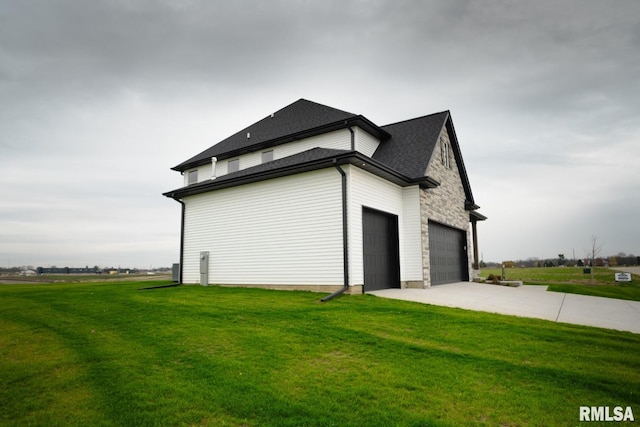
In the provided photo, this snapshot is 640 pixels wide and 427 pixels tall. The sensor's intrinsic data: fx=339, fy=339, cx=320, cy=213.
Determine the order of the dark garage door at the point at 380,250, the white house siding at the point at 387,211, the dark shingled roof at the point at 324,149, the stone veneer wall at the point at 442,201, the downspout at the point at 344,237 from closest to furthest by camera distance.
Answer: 1. the downspout at the point at 344,237
2. the white house siding at the point at 387,211
3. the dark garage door at the point at 380,250
4. the dark shingled roof at the point at 324,149
5. the stone veneer wall at the point at 442,201

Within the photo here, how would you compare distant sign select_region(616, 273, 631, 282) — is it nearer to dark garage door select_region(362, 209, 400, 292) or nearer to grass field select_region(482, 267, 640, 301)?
grass field select_region(482, 267, 640, 301)

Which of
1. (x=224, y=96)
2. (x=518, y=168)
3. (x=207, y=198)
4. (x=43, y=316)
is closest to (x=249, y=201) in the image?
(x=207, y=198)

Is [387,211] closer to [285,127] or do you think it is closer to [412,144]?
[412,144]

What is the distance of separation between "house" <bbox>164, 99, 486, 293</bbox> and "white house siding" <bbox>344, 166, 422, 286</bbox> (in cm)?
4

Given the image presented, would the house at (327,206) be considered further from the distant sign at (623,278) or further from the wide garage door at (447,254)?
the distant sign at (623,278)

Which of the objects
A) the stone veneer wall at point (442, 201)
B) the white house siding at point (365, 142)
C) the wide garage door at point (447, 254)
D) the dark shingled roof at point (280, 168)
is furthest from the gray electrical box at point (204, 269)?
the wide garage door at point (447, 254)

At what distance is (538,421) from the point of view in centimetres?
357

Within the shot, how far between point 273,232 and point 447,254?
10643mm

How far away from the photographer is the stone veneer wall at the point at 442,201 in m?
15.3

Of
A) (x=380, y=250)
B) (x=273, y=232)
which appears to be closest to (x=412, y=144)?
(x=380, y=250)

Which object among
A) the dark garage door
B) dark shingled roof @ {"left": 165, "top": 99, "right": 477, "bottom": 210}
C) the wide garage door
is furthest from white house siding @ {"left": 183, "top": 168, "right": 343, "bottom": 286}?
the wide garage door

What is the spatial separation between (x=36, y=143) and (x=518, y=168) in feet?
94.7

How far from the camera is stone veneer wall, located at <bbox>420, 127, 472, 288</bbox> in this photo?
1531cm

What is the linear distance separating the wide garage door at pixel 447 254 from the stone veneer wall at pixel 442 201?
408mm
